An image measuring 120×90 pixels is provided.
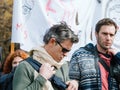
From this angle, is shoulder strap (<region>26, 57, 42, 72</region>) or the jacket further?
shoulder strap (<region>26, 57, 42, 72</region>)

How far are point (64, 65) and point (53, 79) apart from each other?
21 cm

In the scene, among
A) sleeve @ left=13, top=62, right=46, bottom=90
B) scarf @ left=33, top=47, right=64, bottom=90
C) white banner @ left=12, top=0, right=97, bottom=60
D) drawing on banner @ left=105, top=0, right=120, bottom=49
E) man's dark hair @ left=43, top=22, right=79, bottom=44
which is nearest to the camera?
sleeve @ left=13, top=62, right=46, bottom=90

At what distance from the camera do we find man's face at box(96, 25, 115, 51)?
15.6ft

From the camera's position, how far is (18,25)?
20.7 ft

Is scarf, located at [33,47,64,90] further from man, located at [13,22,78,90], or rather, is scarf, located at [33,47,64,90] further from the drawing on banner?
the drawing on banner

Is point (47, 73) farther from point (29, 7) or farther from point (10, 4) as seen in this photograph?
point (10, 4)

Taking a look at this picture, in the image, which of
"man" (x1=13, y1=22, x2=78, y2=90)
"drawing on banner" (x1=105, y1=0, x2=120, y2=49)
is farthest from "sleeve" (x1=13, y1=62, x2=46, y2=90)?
"drawing on banner" (x1=105, y1=0, x2=120, y2=49)

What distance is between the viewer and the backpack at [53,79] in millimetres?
3955

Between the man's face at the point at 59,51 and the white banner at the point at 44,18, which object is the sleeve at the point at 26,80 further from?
the white banner at the point at 44,18

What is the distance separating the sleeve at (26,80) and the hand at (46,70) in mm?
48

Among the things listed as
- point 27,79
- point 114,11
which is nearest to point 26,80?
point 27,79

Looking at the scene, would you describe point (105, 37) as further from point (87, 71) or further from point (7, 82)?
point (7, 82)

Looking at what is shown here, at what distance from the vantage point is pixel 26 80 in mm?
3838

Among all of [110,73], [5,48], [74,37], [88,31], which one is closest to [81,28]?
[88,31]
